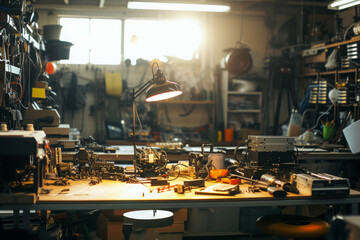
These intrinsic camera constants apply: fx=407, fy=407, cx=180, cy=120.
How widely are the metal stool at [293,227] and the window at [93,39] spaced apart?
4990mm

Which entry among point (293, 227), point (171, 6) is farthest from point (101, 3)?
point (293, 227)

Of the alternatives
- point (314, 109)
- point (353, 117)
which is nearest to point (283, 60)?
point (314, 109)

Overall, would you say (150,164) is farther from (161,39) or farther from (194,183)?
(161,39)

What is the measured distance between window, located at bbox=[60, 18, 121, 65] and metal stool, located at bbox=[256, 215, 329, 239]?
4990 mm

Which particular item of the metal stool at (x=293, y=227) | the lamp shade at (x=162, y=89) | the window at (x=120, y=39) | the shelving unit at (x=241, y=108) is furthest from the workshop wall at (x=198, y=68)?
the metal stool at (x=293, y=227)

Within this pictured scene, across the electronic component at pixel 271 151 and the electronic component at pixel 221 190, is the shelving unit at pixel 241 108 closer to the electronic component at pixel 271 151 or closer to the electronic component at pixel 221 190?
the electronic component at pixel 271 151

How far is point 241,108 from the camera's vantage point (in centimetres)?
688

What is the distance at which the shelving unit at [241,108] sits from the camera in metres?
6.81

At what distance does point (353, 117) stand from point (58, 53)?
400 cm

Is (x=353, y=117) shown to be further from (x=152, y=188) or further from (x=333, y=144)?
(x=152, y=188)

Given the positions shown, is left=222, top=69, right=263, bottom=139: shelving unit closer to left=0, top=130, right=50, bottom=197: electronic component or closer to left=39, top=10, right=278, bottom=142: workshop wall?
left=39, top=10, right=278, bottom=142: workshop wall

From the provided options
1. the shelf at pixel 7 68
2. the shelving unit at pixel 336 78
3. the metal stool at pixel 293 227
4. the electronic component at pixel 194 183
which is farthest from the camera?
the shelving unit at pixel 336 78

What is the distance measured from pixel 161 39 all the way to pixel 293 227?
5.22 metres

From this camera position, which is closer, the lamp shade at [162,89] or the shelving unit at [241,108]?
the lamp shade at [162,89]
